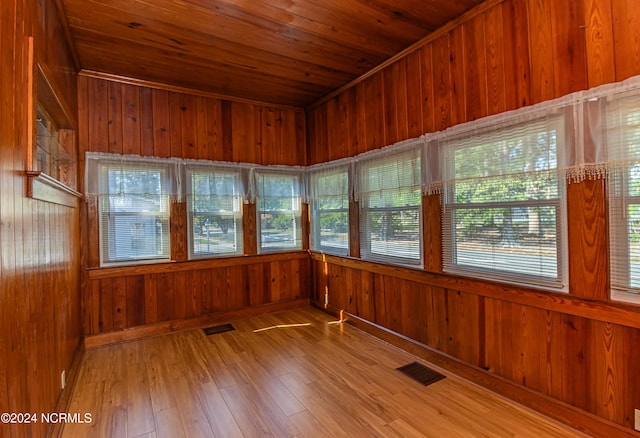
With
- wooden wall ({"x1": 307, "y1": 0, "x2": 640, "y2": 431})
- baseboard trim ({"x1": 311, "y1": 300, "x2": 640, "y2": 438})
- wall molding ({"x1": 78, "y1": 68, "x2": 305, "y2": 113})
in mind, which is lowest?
baseboard trim ({"x1": 311, "y1": 300, "x2": 640, "y2": 438})

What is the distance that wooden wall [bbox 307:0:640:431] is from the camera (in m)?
1.80

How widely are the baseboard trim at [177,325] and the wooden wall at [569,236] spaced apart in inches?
62.2

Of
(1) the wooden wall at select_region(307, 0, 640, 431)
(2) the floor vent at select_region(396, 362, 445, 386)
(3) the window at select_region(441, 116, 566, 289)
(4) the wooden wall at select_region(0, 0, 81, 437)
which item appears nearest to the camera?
(4) the wooden wall at select_region(0, 0, 81, 437)

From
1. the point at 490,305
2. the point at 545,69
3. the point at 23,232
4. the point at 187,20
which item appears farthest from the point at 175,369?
the point at 545,69

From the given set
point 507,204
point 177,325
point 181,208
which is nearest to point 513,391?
point 507,204

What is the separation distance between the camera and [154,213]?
12.1 feet

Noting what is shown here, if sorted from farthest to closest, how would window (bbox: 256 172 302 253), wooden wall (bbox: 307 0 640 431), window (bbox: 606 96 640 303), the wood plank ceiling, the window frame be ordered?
window (bbox: 256 172 302 253)
the window frame
the wood plank ceiling
wooden wall (bbox: 307 0 640 431)
window (bbox: 606 96 640 303)

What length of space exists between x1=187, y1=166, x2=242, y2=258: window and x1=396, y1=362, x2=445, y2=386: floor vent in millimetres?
2510

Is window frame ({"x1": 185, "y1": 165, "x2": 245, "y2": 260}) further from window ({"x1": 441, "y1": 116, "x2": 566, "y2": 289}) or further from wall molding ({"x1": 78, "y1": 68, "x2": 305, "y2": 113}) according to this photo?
window ({"x1": 441, "y1": 116, "x2": 566, "y2": 289})

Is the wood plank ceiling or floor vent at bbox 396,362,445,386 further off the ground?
the wood plank ceiling

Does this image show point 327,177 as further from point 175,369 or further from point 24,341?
point 24,341

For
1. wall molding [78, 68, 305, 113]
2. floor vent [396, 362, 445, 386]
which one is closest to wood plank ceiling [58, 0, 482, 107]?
wall molding [78, 68, 305, 113]

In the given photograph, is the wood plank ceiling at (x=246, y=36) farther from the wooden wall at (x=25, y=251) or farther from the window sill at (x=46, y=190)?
the window sill at (x=46, y=190)

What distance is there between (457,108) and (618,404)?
2.18 m
